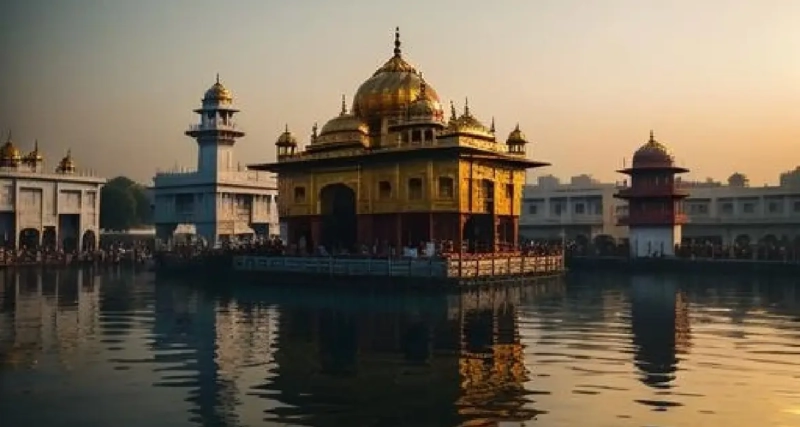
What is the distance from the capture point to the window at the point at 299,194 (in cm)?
5142

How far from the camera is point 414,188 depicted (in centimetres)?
4556

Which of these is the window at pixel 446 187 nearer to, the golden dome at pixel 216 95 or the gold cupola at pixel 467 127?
the gold cupola at pixel 467 127

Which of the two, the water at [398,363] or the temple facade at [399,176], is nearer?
the water at [398,363]

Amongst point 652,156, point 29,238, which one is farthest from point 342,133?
point 29,238

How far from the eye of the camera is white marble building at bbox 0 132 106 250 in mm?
69062

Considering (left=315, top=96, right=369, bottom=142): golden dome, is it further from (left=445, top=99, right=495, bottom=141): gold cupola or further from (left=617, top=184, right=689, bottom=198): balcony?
(left=617, top=184, right=689, bottom=198): balcony

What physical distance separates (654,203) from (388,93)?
2264 centimetres

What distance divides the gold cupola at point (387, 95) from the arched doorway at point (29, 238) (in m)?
34.5

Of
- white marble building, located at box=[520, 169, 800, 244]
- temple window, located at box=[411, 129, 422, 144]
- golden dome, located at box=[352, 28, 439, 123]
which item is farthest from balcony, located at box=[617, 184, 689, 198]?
temple window, located at box=[411, 129, 422, 144]

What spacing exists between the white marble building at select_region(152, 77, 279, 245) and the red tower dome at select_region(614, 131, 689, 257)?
3466 centimetres

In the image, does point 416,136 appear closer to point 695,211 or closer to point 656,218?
point 656,218

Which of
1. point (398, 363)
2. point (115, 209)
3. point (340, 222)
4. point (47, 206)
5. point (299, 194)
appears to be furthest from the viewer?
point (115, 209)

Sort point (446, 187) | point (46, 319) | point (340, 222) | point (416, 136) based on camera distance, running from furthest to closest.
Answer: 1. point (340, 222)
2. point (416, 136)
3. point (446, 187)
4. point (46, 319)

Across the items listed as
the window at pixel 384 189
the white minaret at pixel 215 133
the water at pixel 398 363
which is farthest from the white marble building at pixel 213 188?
the water at pixel 398 363
